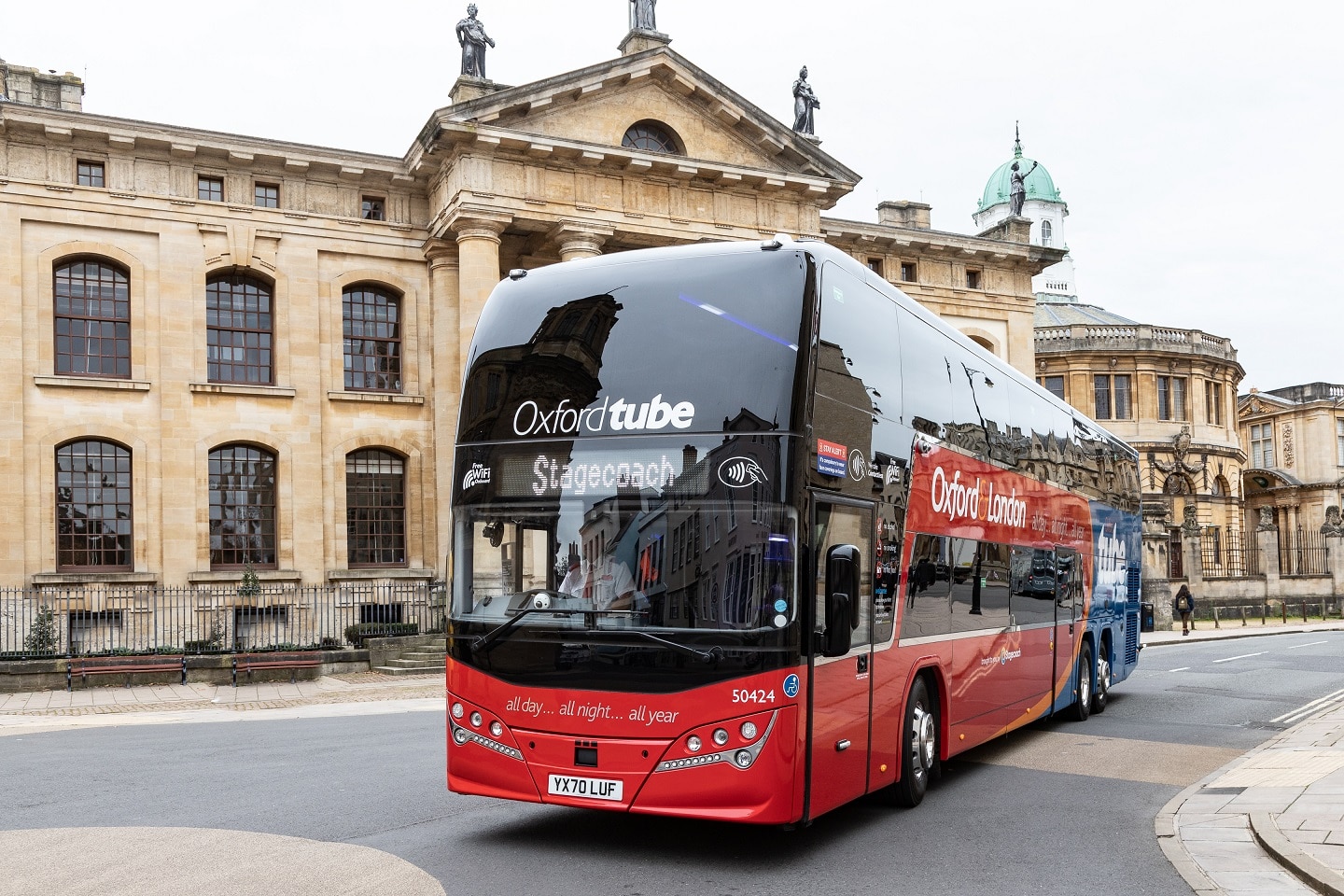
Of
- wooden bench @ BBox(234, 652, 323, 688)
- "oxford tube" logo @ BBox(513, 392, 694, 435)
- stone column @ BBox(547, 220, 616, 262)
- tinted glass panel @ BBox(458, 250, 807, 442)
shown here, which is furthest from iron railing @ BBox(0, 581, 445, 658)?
"oxford tube" logo @ BBox(513, 392, 694, 435)

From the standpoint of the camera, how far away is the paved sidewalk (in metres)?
7.16

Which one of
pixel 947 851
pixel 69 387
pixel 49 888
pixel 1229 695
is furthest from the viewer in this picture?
pixel 69 387

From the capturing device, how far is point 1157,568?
38.7 m

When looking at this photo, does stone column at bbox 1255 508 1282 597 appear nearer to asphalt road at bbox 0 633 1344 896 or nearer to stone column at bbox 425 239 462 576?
stone column at bbox 425 239 462 576

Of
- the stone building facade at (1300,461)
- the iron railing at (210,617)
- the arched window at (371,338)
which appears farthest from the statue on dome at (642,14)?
the stone building facade at (1300,461)

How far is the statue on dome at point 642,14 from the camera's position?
3362 cm

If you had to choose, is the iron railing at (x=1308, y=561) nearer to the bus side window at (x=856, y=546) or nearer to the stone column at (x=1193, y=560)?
the stone column at (x=1193, y=560)

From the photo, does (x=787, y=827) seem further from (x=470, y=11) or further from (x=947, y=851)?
(x=470, y=11)

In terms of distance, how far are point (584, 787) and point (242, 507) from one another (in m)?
24.7

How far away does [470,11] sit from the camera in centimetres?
3125

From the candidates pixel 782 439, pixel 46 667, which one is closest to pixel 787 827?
pixel 782 439

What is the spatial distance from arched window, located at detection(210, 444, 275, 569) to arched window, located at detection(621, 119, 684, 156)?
12167mm

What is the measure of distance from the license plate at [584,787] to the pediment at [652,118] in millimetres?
23386

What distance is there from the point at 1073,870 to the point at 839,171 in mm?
28258
